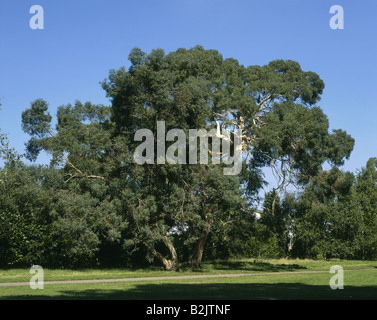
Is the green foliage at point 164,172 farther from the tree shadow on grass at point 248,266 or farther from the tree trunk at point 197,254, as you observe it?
the tree shadow on grass at point 248,266

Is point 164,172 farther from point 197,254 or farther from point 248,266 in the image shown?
point 248,266

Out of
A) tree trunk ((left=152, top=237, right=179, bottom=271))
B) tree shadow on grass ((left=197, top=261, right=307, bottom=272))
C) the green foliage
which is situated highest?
the green foliage

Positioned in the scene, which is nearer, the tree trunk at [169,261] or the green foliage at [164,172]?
the green foliage at [164,172]

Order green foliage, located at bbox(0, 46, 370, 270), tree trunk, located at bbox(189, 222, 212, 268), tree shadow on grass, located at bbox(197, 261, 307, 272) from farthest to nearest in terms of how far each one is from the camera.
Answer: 1. tree trunk, located at bbox(189, 222, 212, 268)
2. tree shadow on grass, located at bbox(197, 261, 307, 272)
3. green foliage, located at bbox(0, 46, 370, 270)

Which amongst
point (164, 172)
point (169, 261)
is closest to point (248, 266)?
point (169, 261)

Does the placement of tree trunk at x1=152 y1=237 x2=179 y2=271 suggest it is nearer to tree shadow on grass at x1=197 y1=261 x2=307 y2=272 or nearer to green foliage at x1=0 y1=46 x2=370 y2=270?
green foliage at x1=0 y1=46 x2=370 y2=270

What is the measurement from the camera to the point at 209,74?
1104 inches

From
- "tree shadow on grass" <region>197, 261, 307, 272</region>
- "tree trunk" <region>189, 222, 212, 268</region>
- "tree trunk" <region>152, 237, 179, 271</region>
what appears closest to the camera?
"tree trunk" <region>152, 237, 179, 271</region>

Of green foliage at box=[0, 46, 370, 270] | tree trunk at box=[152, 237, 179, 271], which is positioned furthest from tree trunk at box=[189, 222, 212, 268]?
tree trunk at box=[152, 237, 179, 271]

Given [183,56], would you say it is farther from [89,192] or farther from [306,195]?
[306,195]

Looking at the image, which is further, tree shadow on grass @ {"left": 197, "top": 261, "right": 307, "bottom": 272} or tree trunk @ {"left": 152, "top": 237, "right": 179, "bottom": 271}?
tree shadow on grass @ {"left": 197, "top": 261, "right": 307, "bottom": 272}

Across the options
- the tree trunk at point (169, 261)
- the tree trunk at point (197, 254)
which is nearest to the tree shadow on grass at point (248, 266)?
the tree trunk at point (197, 254)
